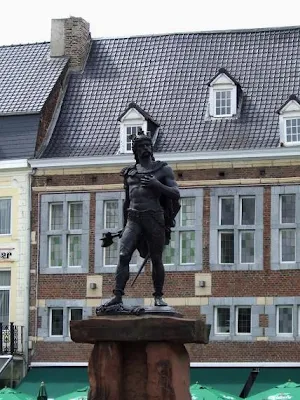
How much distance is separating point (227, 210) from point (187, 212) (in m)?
1.19

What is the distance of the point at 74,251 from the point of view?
43500 mm

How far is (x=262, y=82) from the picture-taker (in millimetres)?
44000

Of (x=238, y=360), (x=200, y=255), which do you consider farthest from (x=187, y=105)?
(x=238, y=360)

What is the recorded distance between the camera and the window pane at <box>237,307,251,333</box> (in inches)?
1642

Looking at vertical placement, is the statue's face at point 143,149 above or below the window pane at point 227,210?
Answer: below

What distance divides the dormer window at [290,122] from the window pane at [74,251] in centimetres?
669

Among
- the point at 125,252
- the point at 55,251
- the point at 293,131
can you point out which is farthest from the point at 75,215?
the point at 125,252

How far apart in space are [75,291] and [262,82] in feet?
27.2

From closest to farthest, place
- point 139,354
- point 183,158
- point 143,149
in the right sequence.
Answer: point 139,354 < point 143,149 < point 183,158

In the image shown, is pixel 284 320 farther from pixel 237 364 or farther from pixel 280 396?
pixel 280 396

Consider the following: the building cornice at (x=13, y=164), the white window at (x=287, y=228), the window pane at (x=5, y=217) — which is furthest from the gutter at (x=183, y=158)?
the window pane at (x=5, y=217)

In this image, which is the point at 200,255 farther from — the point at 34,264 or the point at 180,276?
the point at 34,264

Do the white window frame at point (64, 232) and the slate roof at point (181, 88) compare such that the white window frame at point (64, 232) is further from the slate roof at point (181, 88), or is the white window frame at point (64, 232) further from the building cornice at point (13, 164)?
the slate roof at point (181, 88)

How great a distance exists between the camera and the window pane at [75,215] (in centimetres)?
4344
